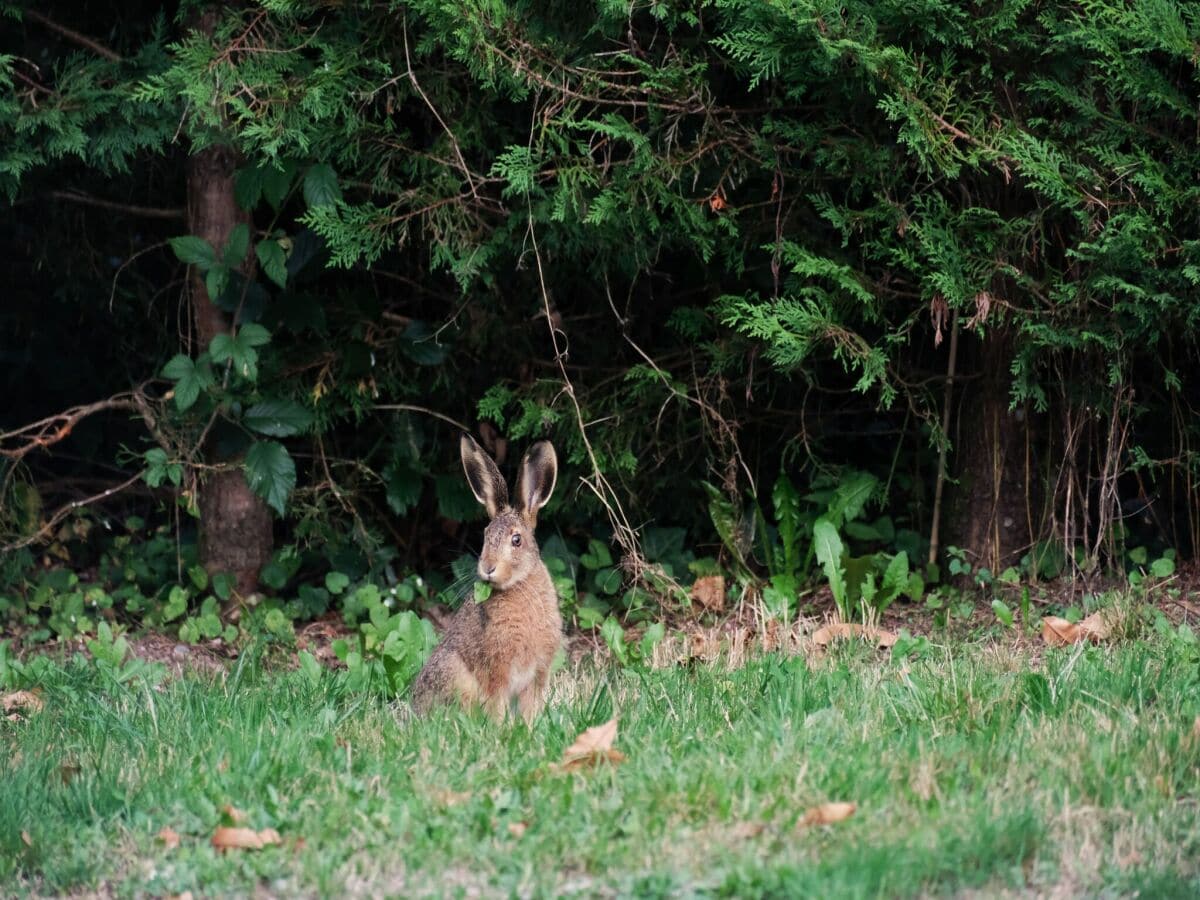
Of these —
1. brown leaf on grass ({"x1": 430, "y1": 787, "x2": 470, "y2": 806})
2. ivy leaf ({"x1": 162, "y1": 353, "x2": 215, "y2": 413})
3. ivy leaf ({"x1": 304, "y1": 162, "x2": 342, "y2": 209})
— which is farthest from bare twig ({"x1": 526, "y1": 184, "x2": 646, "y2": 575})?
brown leaf on grass ({"x1": 430, "y1": 787, "x2": 470, "y2": 806})

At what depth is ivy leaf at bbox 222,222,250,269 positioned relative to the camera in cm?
756

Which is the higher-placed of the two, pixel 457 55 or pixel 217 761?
pixel 457 55

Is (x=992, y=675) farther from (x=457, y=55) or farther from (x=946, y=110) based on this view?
(x=457, y=55)

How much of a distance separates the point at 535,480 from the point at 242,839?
265cm

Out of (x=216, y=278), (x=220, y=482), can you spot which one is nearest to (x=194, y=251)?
(x=216, y=278)

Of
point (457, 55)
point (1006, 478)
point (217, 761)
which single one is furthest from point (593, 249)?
point (217, 761)

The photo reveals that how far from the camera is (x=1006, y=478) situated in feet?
24.9

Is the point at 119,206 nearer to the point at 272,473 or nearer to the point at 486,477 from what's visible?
the point at 272,473

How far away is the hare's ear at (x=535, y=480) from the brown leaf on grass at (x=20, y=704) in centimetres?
217

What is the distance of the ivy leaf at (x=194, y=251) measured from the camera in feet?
24.9

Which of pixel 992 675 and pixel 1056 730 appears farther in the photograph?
pixel 992 675

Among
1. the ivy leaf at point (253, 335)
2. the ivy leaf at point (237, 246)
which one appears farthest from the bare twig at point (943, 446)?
the ivy leaf at point (237, 246)

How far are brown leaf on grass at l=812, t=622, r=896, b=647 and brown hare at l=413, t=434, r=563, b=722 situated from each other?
1324mm

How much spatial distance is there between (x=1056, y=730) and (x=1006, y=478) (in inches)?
122
